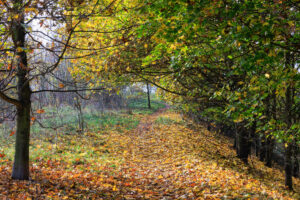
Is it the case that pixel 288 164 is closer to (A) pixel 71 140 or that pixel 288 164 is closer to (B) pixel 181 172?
(B) pixel 181 172

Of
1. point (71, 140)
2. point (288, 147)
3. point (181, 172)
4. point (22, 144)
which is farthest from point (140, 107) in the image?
point (22, 144)

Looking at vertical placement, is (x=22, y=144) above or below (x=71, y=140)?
above

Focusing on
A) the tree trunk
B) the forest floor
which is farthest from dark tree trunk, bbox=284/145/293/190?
the tree trunk

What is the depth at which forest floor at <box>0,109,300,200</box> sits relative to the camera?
560cm

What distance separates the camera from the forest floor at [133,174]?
560 centimetres

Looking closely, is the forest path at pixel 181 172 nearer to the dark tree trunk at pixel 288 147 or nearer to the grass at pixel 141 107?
the dark tree trunk at pixel 288 147

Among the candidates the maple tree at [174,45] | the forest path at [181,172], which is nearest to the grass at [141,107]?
the forest path at [181,172]

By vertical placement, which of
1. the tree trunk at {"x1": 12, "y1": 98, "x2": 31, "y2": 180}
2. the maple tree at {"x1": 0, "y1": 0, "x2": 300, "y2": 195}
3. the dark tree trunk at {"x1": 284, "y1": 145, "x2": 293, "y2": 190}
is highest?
the maple tree at {"x1": 0, "y1": 0, "x2": 300, "y2": 195}

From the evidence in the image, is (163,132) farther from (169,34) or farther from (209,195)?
(169,34)

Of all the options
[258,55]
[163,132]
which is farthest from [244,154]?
[258,55]

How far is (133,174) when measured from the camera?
809 centimetres

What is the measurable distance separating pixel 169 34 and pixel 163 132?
13362 mm

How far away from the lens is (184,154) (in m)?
11.4

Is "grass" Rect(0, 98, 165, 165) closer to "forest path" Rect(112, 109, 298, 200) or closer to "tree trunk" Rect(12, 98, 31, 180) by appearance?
"tree trunk" Rect(12, 98, 31, 180)
